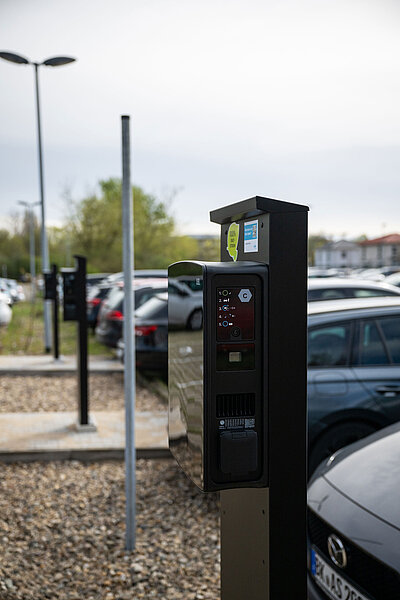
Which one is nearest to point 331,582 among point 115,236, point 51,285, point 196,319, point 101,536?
point 196,319

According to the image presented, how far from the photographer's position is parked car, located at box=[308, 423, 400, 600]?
242 cm

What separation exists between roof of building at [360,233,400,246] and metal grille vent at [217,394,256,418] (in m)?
82.0

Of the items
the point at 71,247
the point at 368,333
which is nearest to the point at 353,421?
the point at 368,333

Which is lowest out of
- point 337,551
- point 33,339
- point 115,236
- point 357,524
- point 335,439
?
point 33,339

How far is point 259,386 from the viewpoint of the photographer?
2.11 m

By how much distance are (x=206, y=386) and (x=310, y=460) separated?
9.64 feet

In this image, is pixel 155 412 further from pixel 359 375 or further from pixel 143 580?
pixel 143 580

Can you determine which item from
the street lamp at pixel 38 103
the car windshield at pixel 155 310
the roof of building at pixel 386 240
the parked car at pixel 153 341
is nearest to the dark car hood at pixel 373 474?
the parked car at pixel 153 341

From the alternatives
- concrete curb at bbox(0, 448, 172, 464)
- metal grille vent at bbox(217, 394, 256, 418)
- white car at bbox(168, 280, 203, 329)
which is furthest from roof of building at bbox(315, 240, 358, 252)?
metal grille vent at bbox(217, 394, 256, 418)

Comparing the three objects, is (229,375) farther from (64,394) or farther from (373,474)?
(64,394)

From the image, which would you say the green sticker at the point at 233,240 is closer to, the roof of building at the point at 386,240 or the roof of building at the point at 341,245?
the roof of building at the point at 341,245

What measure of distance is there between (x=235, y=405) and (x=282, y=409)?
0.50 feet

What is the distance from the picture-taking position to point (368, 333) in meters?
5.23

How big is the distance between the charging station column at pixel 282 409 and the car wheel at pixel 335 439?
257cm
